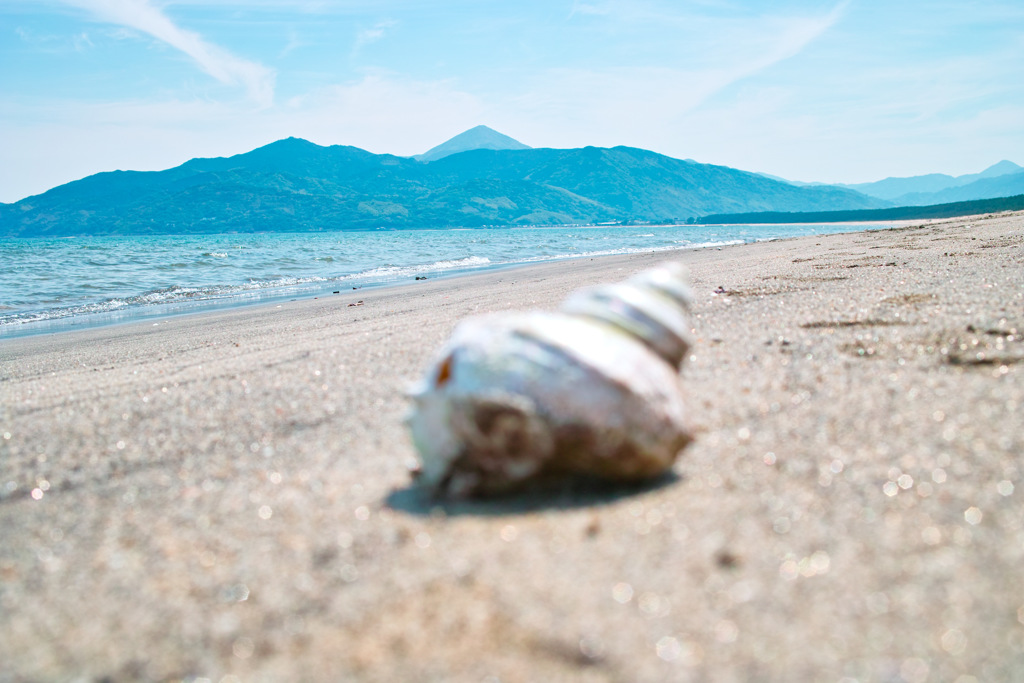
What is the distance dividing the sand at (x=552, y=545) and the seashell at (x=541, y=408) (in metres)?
0.13

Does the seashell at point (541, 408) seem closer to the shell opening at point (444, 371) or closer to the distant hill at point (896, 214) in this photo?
the shell opening at point (444, 371)

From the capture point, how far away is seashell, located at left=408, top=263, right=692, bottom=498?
2.14 metres

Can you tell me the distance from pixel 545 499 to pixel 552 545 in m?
0.29

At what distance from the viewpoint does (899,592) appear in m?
1.65

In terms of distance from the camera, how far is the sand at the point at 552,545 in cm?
154

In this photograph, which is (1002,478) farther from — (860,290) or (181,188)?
(181,188)

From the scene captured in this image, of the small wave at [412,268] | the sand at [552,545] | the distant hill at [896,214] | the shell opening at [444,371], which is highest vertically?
the distant hill at [896,214]

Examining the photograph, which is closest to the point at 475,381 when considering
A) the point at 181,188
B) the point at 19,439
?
the point at 19,439

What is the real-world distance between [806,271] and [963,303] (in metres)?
5.12

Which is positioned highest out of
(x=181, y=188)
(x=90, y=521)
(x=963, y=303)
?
(x=181, y=188)

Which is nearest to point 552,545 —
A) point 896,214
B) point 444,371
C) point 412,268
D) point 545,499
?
point 545,499

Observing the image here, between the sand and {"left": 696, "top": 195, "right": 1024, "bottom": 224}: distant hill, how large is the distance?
45973mm

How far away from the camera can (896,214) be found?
252 ft

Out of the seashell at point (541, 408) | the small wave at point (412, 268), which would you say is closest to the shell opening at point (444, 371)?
the seashell at point (541, 408)
